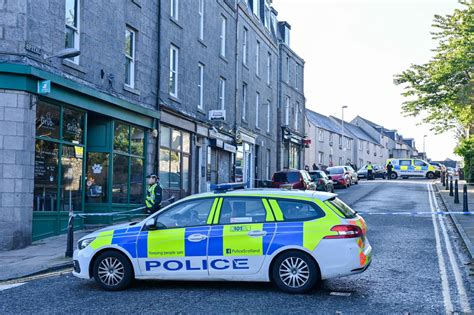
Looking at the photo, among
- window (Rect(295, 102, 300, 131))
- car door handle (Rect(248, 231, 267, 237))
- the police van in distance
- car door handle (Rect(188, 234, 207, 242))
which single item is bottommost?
car door handle (Rect(188, 234, 207, 242))

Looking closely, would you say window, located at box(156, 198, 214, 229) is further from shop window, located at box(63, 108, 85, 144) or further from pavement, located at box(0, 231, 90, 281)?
shop window, located at box(63, 108, 85, 144)

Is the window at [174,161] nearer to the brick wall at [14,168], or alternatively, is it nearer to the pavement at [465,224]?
the brick wall at [14,168]

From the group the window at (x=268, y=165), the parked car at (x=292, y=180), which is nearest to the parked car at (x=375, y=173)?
the window at (x=268, y=165)

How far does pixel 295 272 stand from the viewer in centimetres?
737

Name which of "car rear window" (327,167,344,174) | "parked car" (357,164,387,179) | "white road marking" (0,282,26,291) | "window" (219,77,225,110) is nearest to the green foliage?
"car rear window" (327,167,344,174)

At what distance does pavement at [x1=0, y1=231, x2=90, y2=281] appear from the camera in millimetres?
9273

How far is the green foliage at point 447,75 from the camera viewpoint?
90.0 ft

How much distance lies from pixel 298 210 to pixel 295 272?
0.87 m

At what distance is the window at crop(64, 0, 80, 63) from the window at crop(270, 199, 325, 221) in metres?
8.25

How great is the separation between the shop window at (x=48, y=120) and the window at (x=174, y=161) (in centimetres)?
585

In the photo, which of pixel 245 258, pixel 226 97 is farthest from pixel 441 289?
pixel 226 97

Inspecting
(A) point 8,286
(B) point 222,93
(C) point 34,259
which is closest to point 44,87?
(C) point 34,259

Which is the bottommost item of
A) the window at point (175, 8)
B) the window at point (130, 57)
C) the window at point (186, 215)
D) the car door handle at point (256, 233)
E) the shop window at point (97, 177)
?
the car door handle at point (256, 233)

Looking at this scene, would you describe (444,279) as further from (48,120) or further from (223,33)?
(223,33)
